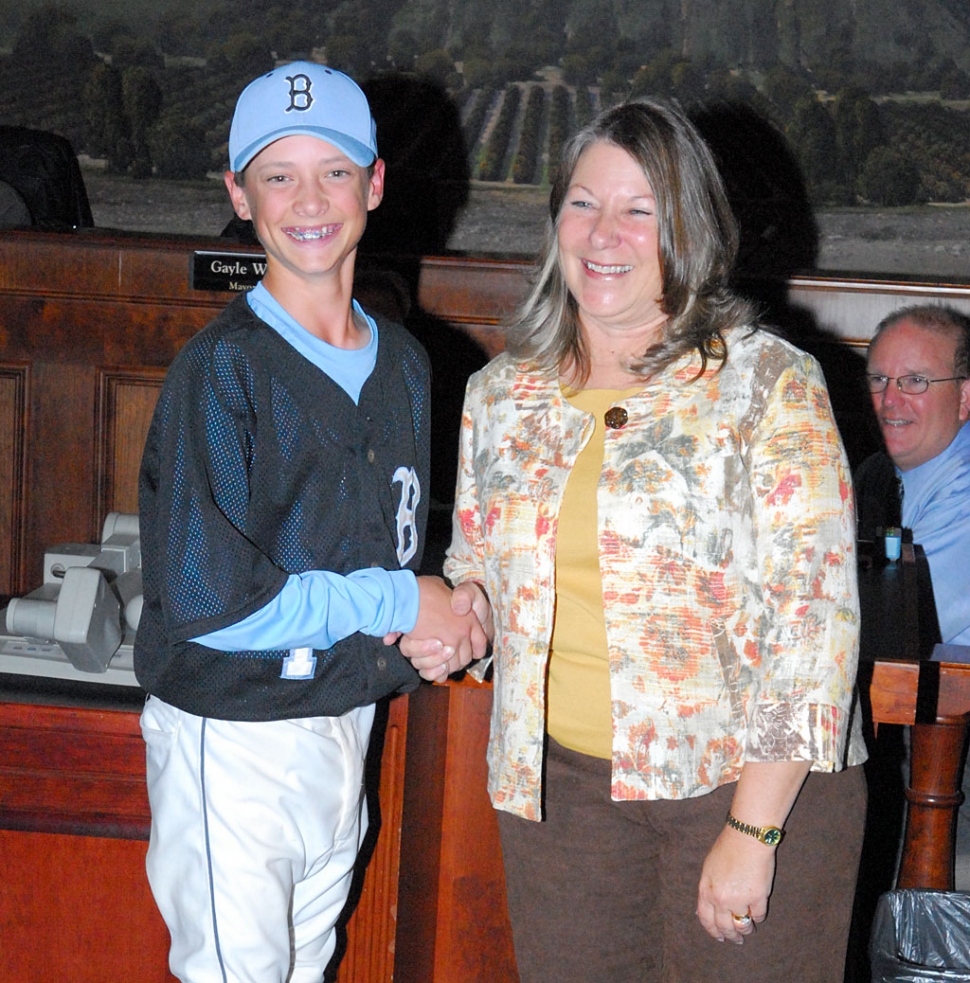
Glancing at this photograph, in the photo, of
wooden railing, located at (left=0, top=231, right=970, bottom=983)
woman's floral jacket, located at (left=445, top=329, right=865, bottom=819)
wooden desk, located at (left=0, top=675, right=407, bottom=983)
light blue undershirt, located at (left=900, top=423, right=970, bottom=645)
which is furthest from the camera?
wooden railing, located at (left=0, top=231, right=970, bottom=983)

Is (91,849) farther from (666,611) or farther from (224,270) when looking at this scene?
(224,270)

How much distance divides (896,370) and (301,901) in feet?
6.45

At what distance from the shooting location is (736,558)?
1.37 m

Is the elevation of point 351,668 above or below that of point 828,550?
below

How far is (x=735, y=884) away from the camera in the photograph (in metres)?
1.33

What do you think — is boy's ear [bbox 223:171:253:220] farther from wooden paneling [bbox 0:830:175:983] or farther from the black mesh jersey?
wooden paneling [bbox 0:830:175:983]

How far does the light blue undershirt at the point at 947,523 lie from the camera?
100 inches

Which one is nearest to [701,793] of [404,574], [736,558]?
[736,558]

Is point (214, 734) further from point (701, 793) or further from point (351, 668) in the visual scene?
point (701, 793)

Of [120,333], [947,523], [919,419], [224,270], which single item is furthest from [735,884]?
[120,333]

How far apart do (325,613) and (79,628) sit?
0.52 m

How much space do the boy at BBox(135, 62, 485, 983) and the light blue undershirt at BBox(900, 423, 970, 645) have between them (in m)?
1.42

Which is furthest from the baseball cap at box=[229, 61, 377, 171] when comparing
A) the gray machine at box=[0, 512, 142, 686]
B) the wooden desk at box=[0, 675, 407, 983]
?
the wooden desk at box=[0, 675, 407, 983]

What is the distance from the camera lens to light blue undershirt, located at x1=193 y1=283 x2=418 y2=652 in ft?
4.46
